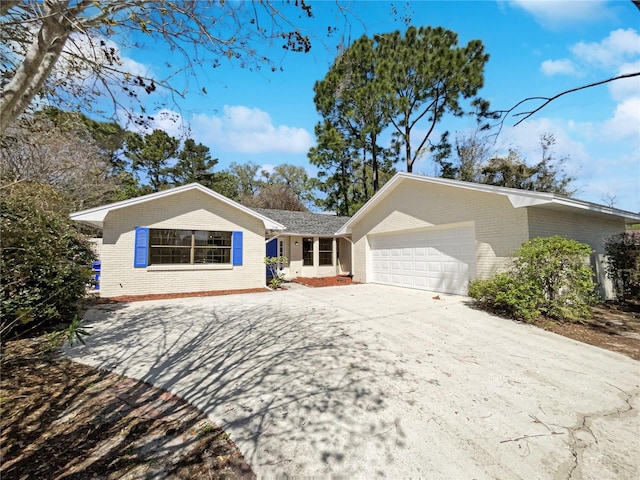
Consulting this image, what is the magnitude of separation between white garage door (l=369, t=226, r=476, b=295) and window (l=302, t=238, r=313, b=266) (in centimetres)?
393

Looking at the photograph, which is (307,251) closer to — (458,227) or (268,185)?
(458,227)

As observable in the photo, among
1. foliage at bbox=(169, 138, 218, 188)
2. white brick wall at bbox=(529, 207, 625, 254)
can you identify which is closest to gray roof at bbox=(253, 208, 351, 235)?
white brick wall at bbox=(529, 207, 625, 254)

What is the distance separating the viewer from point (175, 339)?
523cm

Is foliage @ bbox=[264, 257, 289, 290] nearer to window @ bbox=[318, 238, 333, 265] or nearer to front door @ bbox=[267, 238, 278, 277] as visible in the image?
front door @ bbox=[267, 238, 278, 277]

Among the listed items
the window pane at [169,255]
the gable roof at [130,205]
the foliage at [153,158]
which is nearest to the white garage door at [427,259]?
the gable roof at [130,205]

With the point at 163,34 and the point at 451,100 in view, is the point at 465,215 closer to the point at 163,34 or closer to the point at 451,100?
the point at 163,34

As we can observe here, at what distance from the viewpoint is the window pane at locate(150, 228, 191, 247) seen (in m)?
10.4

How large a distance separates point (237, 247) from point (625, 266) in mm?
12529

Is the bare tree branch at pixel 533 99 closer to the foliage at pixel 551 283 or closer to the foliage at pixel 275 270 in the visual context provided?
the foliage at pixel 551 283

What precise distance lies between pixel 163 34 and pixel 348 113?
56.9 feet

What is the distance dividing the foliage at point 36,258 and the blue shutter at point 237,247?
5486 millimetres

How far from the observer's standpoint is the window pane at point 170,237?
10367 millimetres

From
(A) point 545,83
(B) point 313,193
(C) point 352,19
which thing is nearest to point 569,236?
(A) point 545,83

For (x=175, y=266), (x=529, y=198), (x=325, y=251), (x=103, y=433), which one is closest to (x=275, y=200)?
(x=325, y=251)
